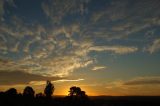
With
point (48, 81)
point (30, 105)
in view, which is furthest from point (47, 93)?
point (30, 105)

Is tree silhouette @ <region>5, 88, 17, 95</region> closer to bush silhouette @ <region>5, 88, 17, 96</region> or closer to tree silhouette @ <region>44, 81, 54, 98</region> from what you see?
bush silhouette @ <region>5, 88, 17, 96</region>

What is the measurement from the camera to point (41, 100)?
305ft

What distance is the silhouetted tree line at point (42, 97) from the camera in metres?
86.4

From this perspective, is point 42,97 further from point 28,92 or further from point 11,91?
point 11,91

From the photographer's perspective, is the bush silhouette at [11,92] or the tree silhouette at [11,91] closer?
the bush silhouette at [11,92]

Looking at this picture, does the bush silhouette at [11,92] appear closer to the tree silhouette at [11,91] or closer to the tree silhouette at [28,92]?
the tree silhouette at [11,91]

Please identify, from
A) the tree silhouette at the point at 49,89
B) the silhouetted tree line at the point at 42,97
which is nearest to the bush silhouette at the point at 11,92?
the silhouetted tree line at the point at 42,97

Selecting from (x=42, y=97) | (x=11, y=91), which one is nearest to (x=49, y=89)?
(x=42, y=97)

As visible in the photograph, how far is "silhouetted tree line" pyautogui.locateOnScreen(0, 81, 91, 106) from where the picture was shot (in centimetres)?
8638

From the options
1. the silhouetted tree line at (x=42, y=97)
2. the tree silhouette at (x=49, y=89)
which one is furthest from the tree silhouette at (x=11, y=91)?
the tree silhouette at (x=49, y=89)

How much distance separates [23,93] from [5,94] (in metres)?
11.3

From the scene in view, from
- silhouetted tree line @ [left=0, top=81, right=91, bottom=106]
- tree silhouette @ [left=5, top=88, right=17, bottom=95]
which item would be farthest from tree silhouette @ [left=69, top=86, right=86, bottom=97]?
tree silhouette @ [left=5, top=88, right=17, bottom=95]

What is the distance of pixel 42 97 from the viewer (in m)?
96.6

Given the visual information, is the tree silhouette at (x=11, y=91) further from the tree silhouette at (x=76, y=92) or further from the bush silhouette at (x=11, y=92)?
the tree silhouette at (x=76, y=92)
